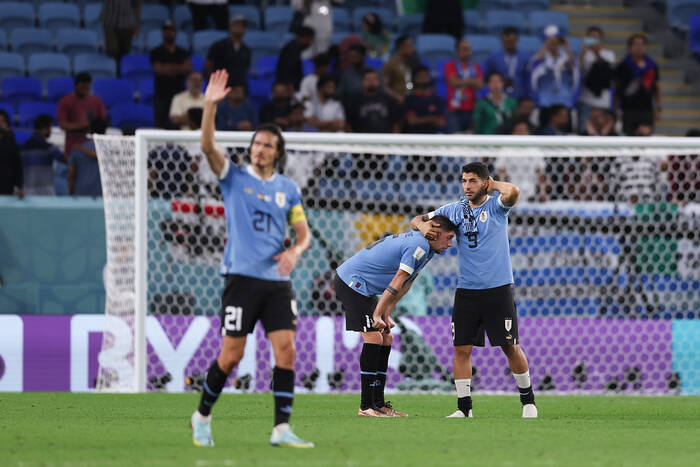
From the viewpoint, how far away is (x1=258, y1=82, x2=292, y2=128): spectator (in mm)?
15477

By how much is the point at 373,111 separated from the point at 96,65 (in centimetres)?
494

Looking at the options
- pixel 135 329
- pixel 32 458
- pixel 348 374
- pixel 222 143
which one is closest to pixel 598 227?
pixel 348 374

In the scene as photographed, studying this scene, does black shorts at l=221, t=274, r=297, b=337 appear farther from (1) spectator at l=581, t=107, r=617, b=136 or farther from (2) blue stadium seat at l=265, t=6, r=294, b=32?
(2) blue stadium seat at l=265, t=6, r=294, b=32

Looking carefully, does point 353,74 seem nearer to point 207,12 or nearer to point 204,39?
point 204,39

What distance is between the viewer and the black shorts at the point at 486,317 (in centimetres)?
942

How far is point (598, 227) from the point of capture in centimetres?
1363

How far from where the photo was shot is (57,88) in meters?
17.0

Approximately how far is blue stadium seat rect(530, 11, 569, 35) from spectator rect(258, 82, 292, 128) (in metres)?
6.49

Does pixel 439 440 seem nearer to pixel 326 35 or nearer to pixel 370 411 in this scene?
pixel 370 411

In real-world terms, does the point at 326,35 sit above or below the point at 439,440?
above

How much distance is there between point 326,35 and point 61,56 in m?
4.21

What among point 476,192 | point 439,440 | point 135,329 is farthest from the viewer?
point 135,329

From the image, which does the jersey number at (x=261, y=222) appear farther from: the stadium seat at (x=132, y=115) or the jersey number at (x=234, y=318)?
the stadium seat at (x=132, y=115)

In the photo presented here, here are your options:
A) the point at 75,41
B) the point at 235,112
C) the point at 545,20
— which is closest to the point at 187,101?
the point at 235,112
